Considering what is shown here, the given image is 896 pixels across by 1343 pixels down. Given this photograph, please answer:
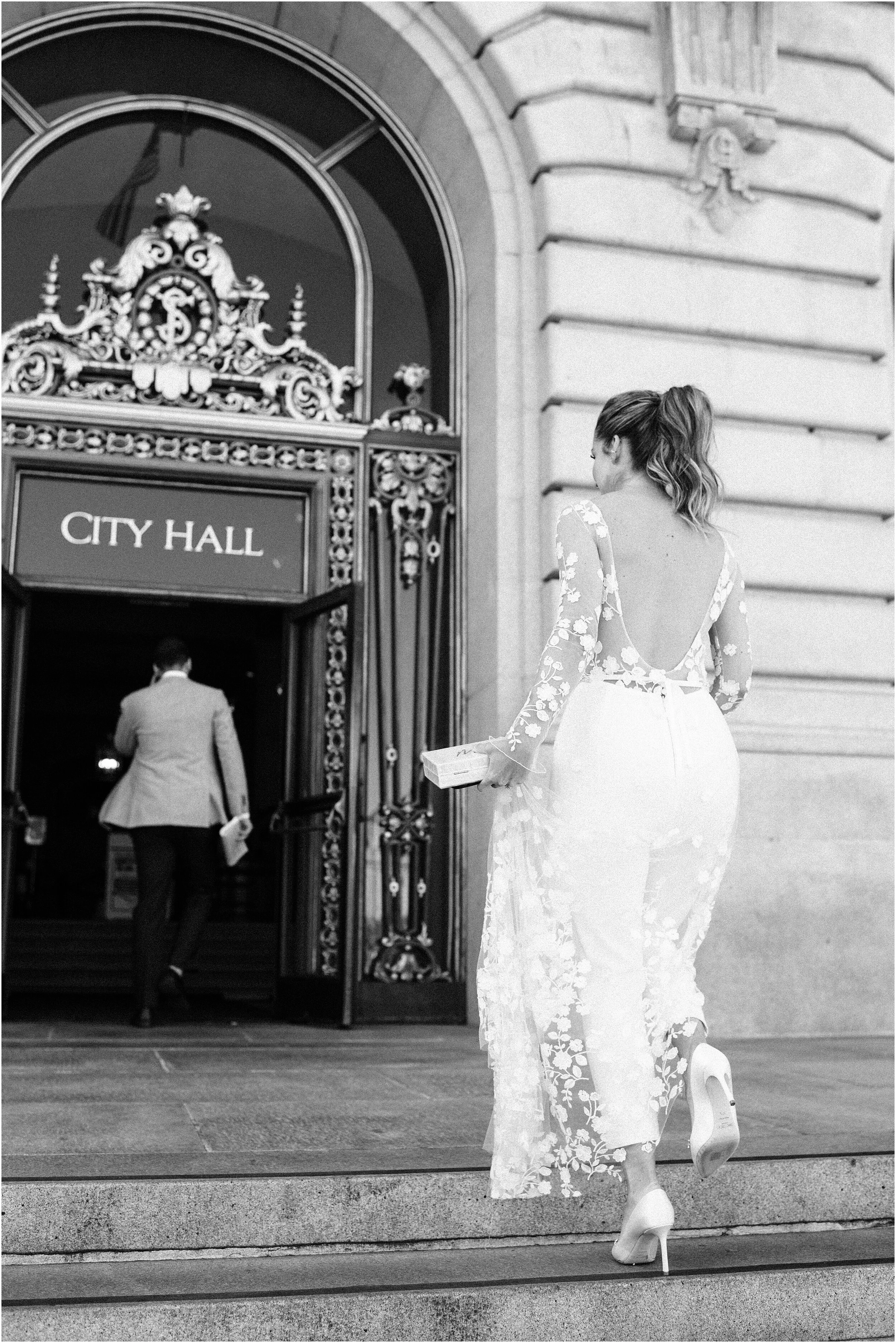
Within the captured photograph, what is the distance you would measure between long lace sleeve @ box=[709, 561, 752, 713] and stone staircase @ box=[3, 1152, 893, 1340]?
1361 millimetres

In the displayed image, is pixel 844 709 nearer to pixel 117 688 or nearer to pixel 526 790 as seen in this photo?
pixel 526 790

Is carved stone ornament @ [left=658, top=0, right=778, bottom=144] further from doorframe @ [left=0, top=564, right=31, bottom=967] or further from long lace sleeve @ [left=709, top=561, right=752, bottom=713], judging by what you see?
long lace sleeve @ [left=709, top=561, right=752, bottom=713]

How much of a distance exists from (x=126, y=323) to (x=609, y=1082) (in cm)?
633

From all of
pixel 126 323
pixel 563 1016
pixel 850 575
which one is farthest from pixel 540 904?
pixel 126 323

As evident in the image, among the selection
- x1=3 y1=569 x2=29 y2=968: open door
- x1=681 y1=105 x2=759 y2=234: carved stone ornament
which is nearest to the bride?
x1=3 y1=569 x2=29 y2=968: open door

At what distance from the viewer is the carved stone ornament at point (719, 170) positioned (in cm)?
848

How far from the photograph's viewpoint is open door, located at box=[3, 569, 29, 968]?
24.8 feet

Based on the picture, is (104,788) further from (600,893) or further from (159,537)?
(600,893)

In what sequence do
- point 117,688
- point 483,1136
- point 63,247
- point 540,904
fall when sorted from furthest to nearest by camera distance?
point 117,688 → point 63,247 → point 483,1136 → point 540,904

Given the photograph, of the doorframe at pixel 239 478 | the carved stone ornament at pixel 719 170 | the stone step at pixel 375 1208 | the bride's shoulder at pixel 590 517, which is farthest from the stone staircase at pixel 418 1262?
the carved stone ornament at pixel 719 170

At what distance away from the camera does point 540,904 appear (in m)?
3.64

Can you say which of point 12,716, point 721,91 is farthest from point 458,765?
point 721,91

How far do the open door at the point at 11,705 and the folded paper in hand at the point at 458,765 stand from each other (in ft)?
15.3

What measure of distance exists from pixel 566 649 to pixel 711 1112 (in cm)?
118
